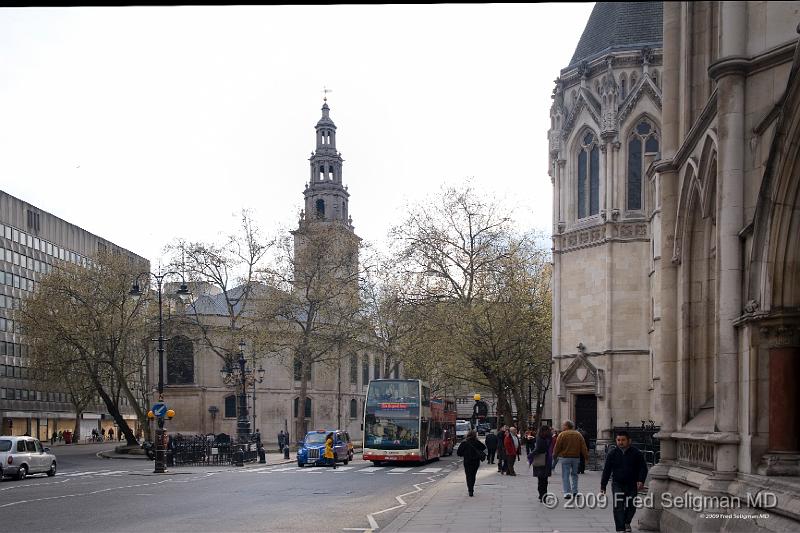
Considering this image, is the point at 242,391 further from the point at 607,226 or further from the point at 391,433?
the point at 607,226

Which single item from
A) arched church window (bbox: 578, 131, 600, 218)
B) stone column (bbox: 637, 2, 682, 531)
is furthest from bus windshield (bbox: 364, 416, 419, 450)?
stone column (bbox: 637, 2, 682, 531)

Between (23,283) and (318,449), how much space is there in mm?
49716

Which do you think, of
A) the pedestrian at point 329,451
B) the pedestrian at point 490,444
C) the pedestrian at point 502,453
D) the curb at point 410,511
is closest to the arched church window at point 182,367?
the pedestrian at point 329,451

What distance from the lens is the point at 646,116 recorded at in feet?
128

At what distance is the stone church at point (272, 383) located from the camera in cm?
7519

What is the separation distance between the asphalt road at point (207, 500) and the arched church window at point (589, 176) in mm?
12659

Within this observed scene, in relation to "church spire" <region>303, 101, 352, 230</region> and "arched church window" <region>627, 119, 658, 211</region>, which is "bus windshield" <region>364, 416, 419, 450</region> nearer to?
"arched church window" <region>627, 119, 658, 211</region>

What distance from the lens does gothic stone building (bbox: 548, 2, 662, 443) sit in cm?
3881

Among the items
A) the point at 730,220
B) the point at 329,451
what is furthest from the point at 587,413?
the point at 730,220

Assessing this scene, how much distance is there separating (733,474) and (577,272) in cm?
2923

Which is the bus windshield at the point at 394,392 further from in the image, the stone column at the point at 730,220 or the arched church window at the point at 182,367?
the arched church window at the point at 182,367

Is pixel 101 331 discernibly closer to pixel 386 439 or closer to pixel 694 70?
pixel 386 439

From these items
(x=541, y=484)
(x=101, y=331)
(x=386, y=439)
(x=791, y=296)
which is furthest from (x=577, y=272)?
(x=791, y=296)

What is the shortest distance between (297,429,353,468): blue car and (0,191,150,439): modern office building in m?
37.6
